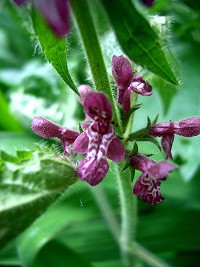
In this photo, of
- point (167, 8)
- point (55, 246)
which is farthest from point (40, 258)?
point (167, 8)

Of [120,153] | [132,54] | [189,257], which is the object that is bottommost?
[189,257]

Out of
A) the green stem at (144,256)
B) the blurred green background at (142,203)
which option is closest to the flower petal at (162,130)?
the blurred green background at (142,203)

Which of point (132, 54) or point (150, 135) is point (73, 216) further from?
point (132, 54)

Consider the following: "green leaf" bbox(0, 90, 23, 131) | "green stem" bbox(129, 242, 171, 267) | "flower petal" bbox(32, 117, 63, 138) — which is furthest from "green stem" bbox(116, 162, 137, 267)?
"green leaf" bbox(0, 90, 23, 131)

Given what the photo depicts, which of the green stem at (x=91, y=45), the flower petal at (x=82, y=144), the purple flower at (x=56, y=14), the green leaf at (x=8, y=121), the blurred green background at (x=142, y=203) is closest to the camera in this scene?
the purple flower at (x=56, y=14)

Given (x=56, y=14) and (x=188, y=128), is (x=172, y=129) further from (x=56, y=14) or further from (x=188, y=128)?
(x=56, y=14)

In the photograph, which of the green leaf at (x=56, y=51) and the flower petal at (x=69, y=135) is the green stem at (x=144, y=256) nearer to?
the flower petal at (x=69, y=135)
